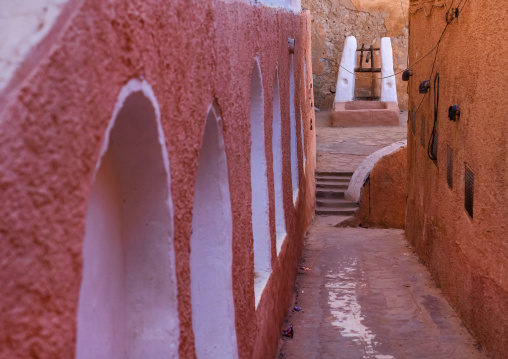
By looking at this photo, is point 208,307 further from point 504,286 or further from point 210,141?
point 504,286

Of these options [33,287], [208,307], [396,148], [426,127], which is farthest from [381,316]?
[396,148]

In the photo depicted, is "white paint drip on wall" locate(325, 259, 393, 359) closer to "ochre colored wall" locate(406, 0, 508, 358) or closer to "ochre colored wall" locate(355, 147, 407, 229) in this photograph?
"ochre colored wall" locate(406, 0, 508, 358)

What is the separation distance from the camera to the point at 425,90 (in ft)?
29.9

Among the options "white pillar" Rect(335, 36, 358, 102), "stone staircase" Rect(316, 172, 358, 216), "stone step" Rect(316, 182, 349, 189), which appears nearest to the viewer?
"stone staircase" Rect(316, 172, 358, 216)

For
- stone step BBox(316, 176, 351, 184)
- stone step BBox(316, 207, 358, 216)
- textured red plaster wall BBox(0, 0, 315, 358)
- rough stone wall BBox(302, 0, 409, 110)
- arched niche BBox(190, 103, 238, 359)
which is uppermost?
rough stone wall BBox(302, 0, 409, 110)

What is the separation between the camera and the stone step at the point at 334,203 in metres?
15.1

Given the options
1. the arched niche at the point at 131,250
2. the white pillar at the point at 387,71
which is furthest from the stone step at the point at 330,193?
the arched niche at the point at 131,250

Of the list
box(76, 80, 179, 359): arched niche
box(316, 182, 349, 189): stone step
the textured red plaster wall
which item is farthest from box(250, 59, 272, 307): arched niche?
box(316, 182, 349, 189): stone step

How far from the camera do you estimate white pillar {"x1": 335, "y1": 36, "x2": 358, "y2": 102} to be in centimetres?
2138

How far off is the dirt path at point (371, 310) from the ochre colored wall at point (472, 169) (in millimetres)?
237

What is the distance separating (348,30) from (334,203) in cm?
991

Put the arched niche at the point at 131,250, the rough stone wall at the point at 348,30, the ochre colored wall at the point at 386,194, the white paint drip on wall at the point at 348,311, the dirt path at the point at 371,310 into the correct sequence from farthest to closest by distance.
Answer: the rough stone wall at the point at 348,30, the ochre colored wall at the point at 386,194, the white paint drip on wall at the point at 348,311, the dirt path at the point at 371,310, the arched niche at the point at 131,250

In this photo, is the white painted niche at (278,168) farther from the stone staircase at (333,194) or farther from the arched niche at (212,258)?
the stone staircase at (333,194)

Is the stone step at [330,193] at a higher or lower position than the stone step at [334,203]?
higher
